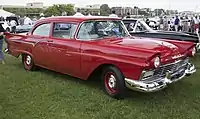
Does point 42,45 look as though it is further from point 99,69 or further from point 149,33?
point 149,33

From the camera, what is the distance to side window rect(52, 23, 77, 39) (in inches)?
242

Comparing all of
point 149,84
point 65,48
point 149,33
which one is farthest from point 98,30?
point 149,33

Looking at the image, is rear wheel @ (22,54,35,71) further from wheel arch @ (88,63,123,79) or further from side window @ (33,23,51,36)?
wheel arch @ (88,63,123,79)

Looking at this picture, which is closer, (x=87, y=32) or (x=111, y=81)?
(x=111, y=81)

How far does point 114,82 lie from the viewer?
5352 mm

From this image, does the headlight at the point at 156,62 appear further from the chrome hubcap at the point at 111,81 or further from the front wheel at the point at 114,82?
the chrome hubcap at the point at 111,81

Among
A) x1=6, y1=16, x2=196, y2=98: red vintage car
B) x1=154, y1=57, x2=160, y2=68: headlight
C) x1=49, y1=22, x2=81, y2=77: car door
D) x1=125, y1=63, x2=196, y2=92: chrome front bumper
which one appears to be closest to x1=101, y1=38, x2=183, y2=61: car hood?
x1=6, y1=16, x2=196, y2=98: red vintage car

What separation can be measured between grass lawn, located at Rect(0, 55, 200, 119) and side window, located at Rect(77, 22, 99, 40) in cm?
111

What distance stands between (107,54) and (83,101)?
0.99 meters

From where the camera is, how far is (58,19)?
263 inches

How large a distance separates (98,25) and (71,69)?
1127 mm

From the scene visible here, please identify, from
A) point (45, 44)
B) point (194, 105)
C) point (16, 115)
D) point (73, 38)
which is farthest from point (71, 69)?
point (194, 105)

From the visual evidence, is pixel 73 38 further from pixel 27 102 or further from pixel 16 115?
pixel 16 115

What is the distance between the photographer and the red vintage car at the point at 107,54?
4.85 metres
